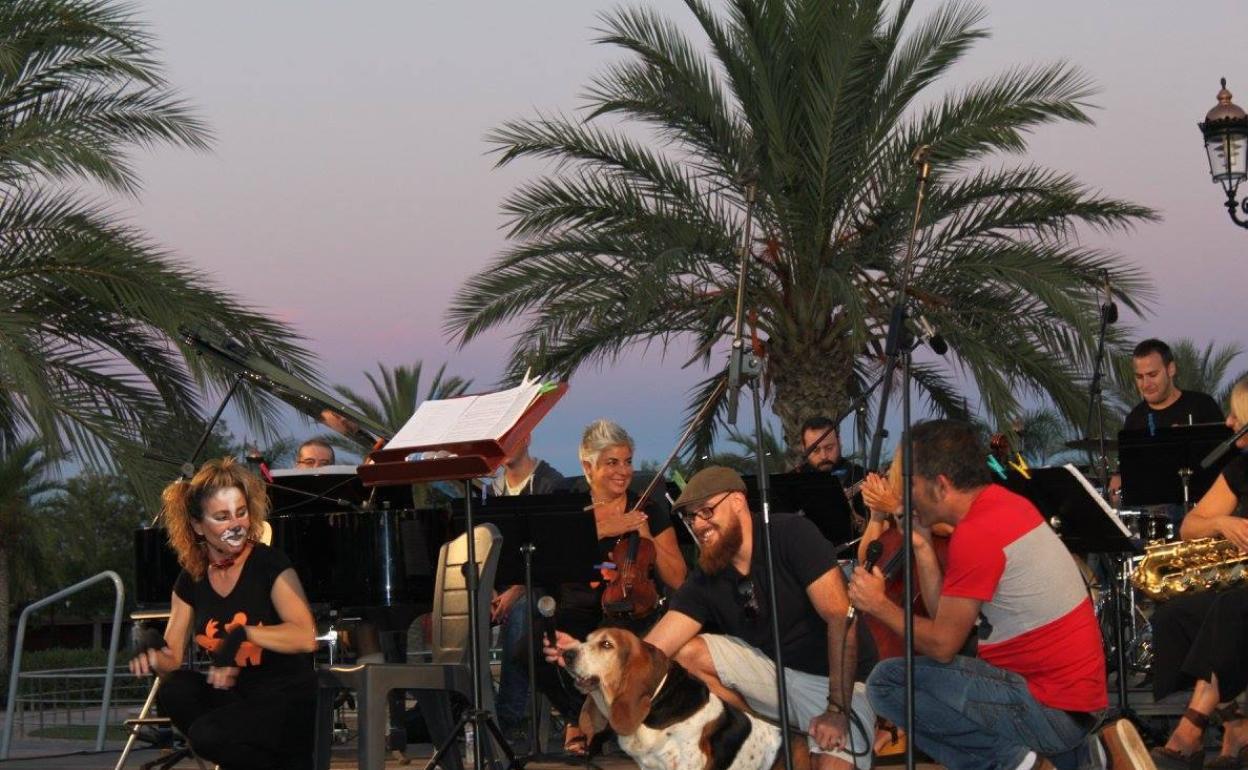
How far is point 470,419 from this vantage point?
21.9 ft

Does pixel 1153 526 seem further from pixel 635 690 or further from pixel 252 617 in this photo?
pixel 252 617

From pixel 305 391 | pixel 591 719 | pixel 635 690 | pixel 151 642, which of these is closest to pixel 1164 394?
pixel 305 391

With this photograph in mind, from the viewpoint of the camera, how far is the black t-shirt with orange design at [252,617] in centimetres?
657

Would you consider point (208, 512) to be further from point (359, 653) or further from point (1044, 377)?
point (1044, 377)

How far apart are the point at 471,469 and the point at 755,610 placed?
4.23ft

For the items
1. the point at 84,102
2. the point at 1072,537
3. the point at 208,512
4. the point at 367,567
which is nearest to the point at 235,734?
the point at 208,512

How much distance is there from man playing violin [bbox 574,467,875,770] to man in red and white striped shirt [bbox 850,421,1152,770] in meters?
0.70

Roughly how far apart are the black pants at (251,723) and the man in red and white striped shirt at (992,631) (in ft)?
7.60

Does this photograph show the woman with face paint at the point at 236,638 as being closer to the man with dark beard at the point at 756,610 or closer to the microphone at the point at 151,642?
the microphone at the point at 151,642

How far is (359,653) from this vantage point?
35.6 ft

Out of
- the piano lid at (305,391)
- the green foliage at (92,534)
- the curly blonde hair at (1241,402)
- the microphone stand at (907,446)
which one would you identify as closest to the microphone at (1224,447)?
the curly blonde hair at (1241,402)

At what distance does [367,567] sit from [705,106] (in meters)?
7.88

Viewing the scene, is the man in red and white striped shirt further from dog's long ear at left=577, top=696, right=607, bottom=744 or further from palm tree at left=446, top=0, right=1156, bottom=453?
palm tree at left=446, top=0, right=1156, bottom=453

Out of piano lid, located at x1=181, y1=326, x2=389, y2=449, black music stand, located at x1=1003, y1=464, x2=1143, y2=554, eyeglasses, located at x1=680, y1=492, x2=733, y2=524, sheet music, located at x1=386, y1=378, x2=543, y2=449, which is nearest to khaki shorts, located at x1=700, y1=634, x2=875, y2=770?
eyeglasses, located at x1=680, y1=492, x2=733, y2=524
